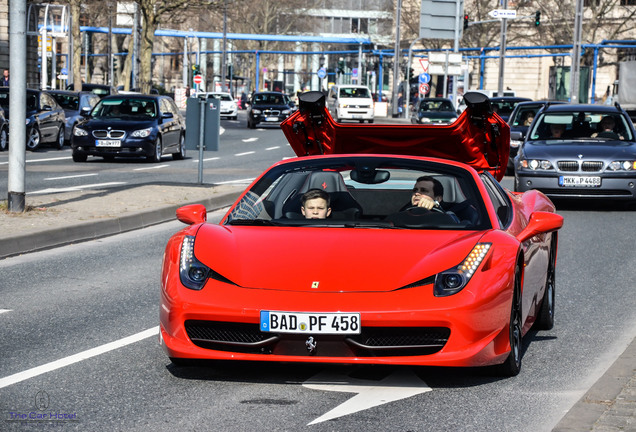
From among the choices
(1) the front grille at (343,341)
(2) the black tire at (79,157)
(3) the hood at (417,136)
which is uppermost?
(3) the hood at (417,136)

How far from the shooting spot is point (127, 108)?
2788 cm

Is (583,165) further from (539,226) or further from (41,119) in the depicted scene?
(41,119)

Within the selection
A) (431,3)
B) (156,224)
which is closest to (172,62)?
(431,3)

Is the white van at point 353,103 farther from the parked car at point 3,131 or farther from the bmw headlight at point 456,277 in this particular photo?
the bmw headlight at point 456,277

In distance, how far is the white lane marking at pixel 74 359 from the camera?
19.2 feet

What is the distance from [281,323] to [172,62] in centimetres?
13641

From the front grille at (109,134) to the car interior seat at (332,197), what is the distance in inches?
790

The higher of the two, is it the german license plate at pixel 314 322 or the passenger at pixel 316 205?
the passenger at pixel 316 205

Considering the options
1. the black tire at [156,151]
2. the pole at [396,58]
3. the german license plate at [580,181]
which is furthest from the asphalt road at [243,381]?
the pole at [396,58]

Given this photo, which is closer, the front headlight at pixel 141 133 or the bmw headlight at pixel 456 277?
the bmw headlight at pixel 456 277

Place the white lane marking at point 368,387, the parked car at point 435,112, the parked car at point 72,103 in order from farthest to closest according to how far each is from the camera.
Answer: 1. the parked car at point 435,112
2. the parked car at point 72,103
3. the white lane marking at point 368,387

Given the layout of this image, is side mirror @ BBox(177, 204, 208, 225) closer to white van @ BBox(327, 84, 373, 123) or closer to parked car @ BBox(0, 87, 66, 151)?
parked car @ BBox(0, 87, 66, 151)

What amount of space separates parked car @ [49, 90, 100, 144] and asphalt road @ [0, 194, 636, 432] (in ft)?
84.1

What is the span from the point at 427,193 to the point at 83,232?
7.00 m
